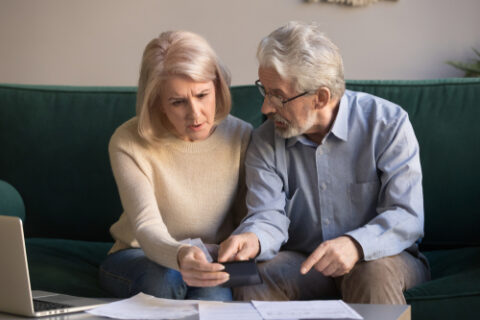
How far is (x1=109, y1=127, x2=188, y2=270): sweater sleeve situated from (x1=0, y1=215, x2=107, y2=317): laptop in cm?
33

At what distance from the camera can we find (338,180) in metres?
1.85

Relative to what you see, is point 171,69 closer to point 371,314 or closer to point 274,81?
point 274,81

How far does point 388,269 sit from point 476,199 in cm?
67

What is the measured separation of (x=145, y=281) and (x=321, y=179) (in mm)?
574

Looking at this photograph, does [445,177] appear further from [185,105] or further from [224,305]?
[224,305]

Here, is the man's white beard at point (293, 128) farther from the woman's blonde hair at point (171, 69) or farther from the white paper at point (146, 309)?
the white paper at point (146, 309)

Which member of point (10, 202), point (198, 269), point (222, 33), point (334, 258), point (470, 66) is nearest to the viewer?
point (198, 269)

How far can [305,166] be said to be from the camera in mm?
1890

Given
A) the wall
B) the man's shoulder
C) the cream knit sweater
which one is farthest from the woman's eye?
the wall

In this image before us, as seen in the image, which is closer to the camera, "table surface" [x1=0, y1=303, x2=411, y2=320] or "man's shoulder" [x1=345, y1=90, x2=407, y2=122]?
"table surface" [x1=0, y1=303, x2=411, y2=320]

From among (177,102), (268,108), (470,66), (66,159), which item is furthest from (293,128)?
(470,66)

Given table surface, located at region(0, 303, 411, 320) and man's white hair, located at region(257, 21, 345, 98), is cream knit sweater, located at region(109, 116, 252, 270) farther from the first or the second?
table surface, located at region(0, 303, 411, 320)

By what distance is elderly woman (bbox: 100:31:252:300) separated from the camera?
1.78m

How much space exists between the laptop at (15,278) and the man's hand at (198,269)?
0.81 feet
